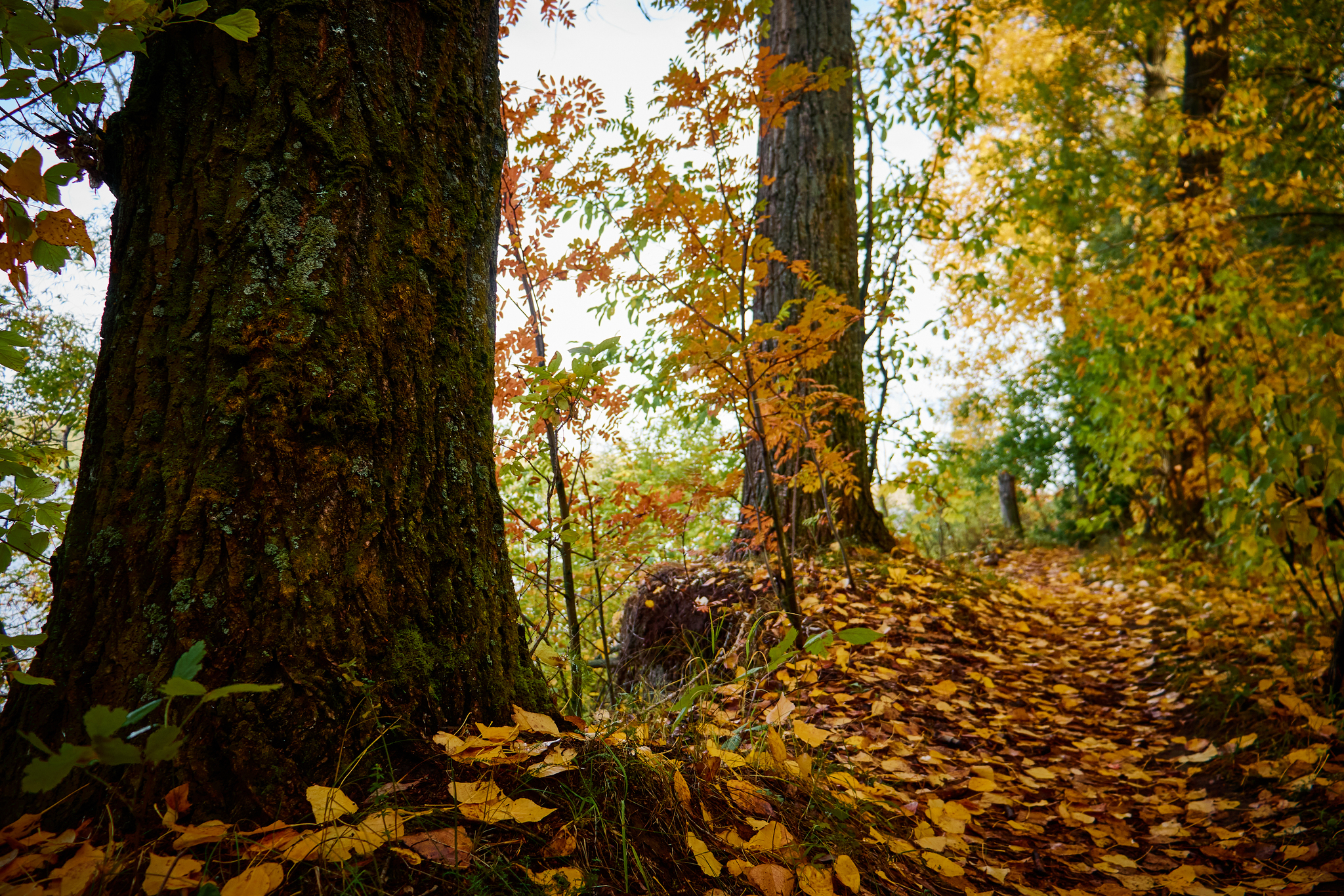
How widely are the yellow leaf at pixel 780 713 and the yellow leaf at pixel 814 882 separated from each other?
38 cm

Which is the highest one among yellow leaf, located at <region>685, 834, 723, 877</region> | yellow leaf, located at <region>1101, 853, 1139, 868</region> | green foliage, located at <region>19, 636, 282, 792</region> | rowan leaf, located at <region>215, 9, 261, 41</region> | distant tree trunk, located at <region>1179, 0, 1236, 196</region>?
distant tree trunk, located at <region>1179, 0, 1236, 196</region>

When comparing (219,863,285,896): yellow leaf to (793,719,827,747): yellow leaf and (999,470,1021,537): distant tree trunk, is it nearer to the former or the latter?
(793,719,827,747): yellow leaf

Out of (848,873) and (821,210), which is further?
(821,210)

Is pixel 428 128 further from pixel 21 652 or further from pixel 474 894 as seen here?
pixel 21 652

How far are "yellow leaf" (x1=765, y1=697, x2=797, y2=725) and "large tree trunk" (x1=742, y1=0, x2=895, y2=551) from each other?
7.08ft

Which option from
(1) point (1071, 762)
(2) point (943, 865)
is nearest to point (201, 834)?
(2) point (943, 865)

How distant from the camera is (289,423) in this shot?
3.50 feet

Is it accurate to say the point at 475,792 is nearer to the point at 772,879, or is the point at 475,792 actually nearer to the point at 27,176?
the point at 772,879

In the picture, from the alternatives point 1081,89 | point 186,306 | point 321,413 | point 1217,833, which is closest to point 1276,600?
point 1217,833

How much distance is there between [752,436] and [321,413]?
1993 millimetres

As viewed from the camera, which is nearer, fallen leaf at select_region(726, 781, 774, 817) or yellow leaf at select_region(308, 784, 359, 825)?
yellow leaf at select_region(308, 784, 359, 825)

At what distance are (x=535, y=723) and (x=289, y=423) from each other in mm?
660

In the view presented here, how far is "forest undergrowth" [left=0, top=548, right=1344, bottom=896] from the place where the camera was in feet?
2.95

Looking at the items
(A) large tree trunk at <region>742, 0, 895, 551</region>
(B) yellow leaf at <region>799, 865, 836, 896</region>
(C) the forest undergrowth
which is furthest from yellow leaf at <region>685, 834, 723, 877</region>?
(A) large tree trunk at <region>742, 0, 895, 551</region>
